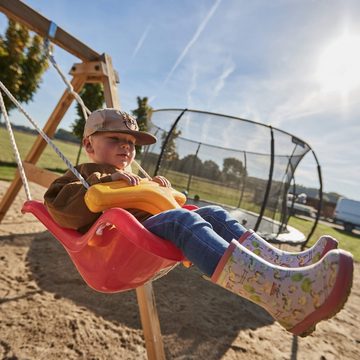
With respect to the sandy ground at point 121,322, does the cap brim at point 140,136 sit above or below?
above

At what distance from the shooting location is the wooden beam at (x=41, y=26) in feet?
7.90

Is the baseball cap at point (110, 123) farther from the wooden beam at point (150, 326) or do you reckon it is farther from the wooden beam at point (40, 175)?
the wooden beam at point (40, 175)

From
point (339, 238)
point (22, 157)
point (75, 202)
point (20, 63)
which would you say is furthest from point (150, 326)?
point (22, 157)

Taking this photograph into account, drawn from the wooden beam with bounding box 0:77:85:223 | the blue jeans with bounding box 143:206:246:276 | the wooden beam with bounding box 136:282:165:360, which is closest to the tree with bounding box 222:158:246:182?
the wooden beam with bounding box 0:77:85:223

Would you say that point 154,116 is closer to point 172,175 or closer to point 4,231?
point 172,175

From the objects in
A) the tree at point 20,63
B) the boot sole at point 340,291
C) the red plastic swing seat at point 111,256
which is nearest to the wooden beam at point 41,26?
the red plastic swing seat at point 111,256

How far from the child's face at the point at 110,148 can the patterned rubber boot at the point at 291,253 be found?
0.72 m

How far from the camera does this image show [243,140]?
5535 mm

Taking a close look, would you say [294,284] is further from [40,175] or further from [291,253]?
[40,175]

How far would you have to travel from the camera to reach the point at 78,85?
3.26m

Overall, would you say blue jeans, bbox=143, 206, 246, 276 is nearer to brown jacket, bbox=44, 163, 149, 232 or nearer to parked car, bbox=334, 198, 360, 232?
brown jacket, bbox=44, 163, 149, 232

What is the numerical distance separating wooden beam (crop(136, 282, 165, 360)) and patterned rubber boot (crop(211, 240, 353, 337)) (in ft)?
3.61

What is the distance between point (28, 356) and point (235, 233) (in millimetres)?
1785

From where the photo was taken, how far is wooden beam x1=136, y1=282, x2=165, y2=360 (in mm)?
1916
